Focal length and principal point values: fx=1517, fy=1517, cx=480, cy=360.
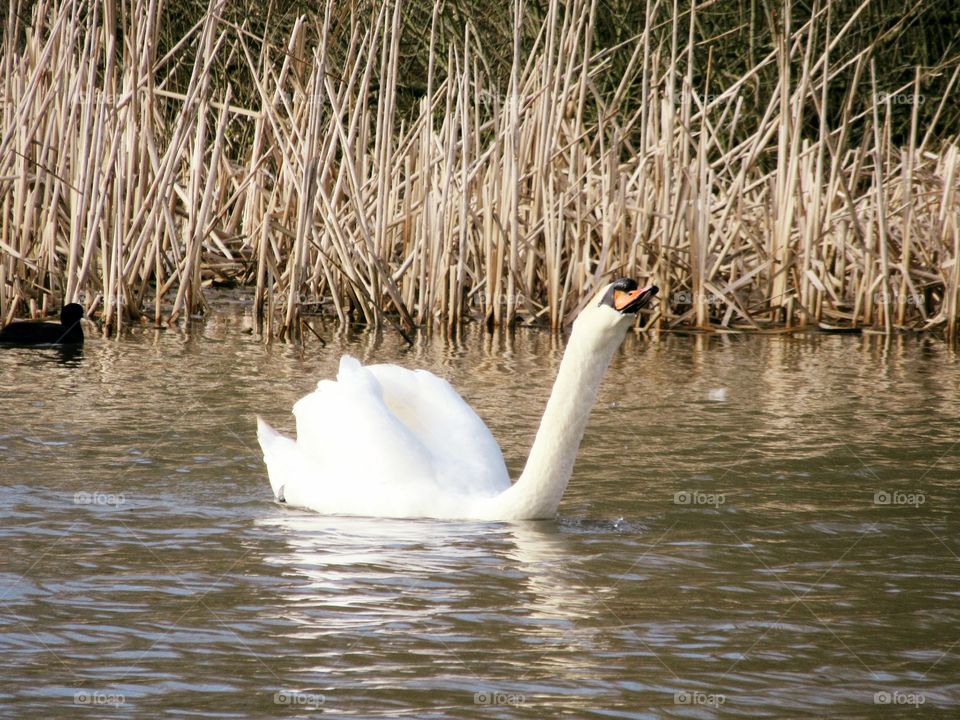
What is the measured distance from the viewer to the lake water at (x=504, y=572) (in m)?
3.74

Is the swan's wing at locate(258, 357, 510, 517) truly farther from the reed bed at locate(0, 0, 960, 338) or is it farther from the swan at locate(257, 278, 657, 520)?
the reed bed at locate(0, 0, 960, 338)

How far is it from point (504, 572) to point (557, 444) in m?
0.75

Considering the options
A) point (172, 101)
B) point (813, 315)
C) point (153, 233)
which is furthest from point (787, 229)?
point (172, 101)

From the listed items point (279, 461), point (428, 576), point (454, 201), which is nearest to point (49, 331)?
point (454, 201)

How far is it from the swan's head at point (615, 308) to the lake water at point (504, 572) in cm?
75

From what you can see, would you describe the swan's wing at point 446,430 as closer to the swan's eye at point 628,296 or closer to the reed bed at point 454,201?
the swan's eye at point 628,296

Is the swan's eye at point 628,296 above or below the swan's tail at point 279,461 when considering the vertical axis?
above

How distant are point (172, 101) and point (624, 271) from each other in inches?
264

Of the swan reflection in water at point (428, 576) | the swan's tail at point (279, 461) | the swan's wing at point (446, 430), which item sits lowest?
the swan reflection in water at point (428, 576)

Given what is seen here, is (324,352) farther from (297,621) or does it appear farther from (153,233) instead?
(297,621)

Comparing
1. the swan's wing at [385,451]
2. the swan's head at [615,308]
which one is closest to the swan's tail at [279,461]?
the swan's wing at [385,451]

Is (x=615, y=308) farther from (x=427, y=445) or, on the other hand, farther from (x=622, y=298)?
(x=427, y=445)

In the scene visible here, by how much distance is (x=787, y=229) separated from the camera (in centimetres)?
1142

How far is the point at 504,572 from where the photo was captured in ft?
16.0
